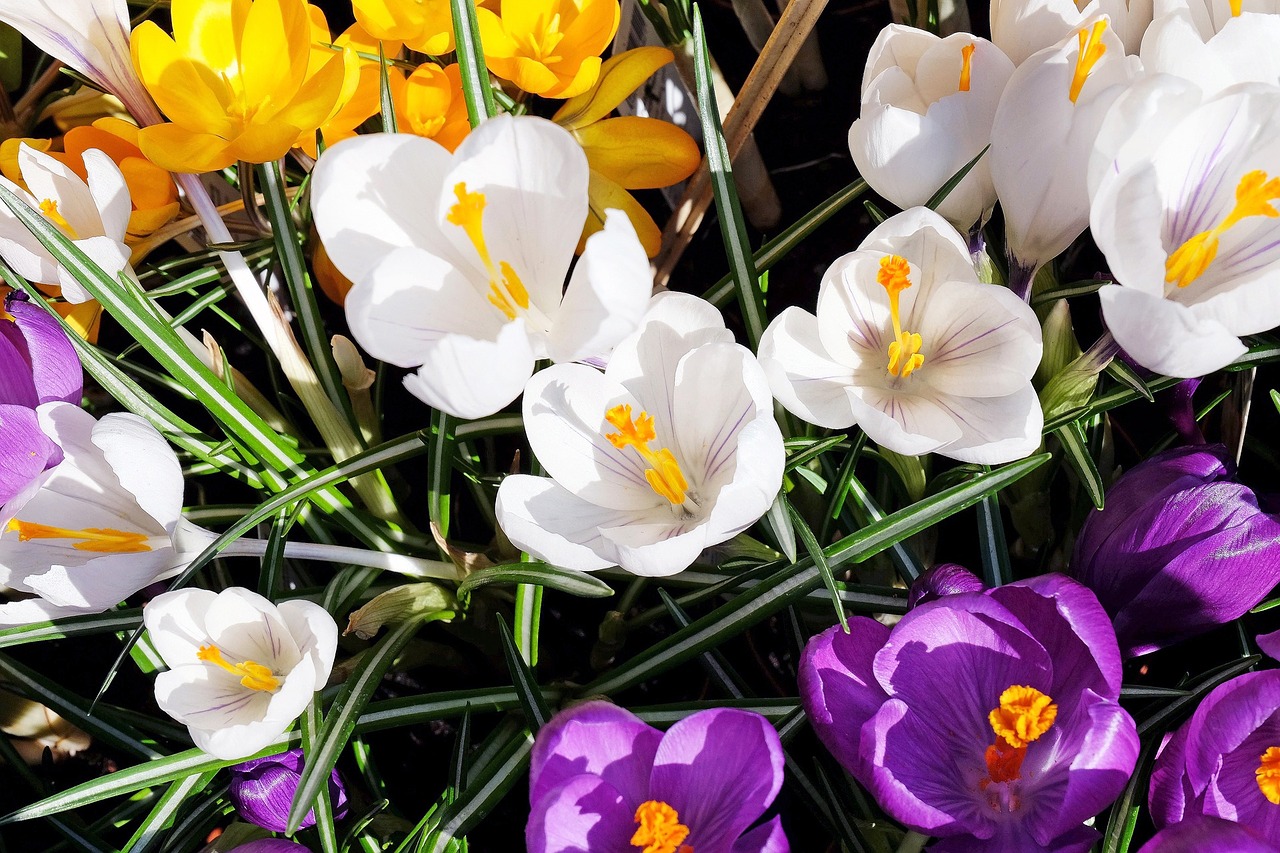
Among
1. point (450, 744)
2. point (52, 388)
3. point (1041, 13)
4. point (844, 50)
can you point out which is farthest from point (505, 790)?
point (844, 50)

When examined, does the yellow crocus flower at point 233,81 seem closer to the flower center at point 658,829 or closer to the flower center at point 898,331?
the flower center at point 898,331

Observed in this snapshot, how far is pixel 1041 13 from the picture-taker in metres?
0.74

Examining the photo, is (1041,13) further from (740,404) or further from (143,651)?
(143,651)

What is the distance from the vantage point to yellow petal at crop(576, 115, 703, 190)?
0.97m

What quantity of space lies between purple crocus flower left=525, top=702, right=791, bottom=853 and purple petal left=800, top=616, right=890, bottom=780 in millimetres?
55

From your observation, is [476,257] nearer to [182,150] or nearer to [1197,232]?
[182,150]

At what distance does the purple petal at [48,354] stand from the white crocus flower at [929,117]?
63 cm

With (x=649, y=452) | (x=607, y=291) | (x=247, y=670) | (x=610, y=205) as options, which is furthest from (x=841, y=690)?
(x=610, y=205)

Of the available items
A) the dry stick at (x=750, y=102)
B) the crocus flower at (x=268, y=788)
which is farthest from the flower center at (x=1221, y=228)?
the crocus flower at (x=268, y=788)

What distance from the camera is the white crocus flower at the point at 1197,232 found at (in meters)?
0.58

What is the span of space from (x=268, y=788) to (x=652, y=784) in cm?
32

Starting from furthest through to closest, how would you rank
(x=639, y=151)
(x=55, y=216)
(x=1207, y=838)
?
(x=639, y=151) → (x=55, y=216) → (x=1207, y=838)

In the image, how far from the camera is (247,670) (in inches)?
27.9

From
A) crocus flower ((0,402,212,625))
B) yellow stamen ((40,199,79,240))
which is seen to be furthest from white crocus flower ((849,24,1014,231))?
yellow stamen ((40,199,79,240))
